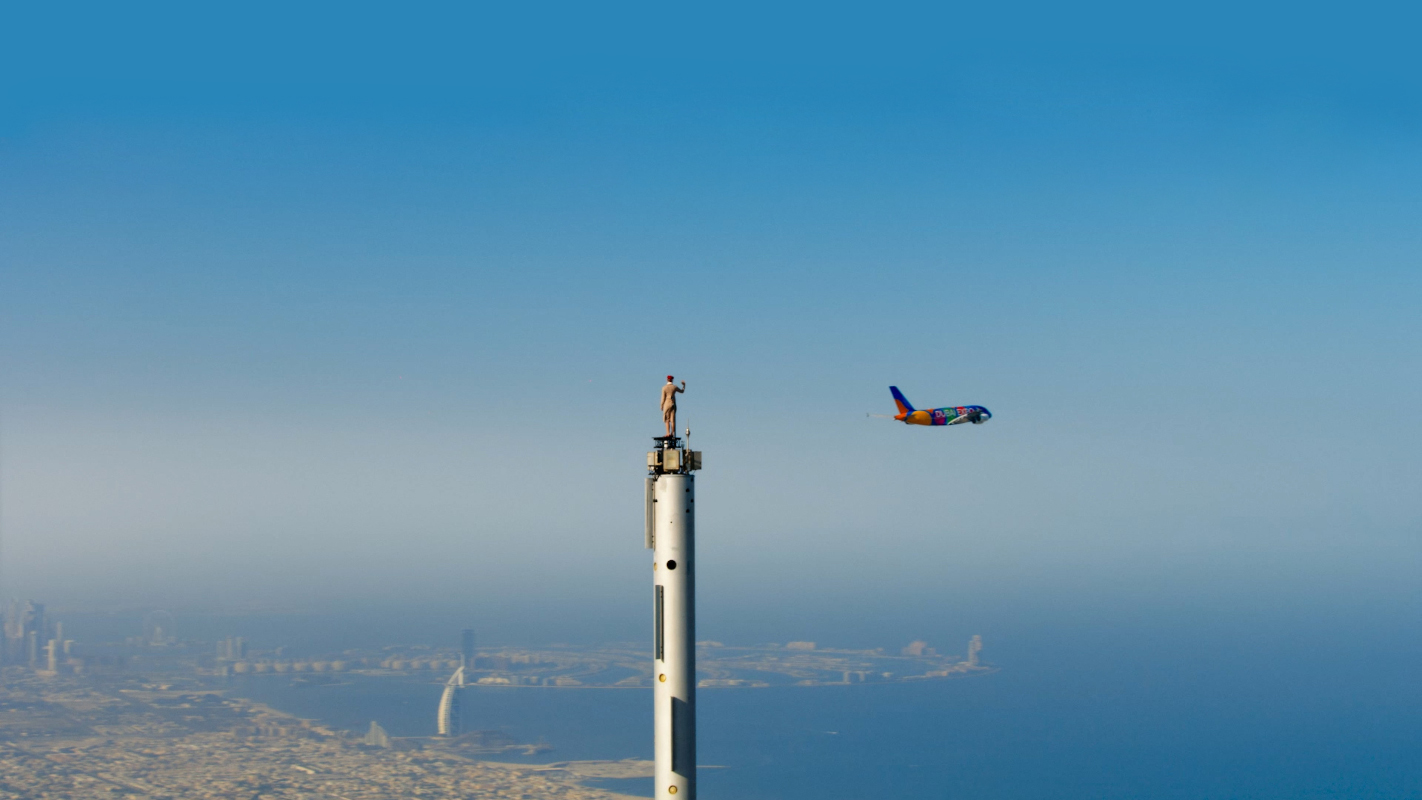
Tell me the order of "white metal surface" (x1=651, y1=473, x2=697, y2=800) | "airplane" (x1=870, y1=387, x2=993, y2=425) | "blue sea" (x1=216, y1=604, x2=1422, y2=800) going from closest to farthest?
"white metal surface" (x1=651, y1=473, x2=697, y2=800) < "airplane" (x1=870, y1=387, x2=993, y2=425) < "blue sea" (x1=216, y1=604, x2=1422, y2=800)

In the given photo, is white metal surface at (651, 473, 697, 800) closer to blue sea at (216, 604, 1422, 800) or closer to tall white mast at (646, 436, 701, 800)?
tall white mast at (646, 436, 701, 800)

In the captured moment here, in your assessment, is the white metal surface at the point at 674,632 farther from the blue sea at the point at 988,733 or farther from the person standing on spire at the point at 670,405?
the blue sea at the point at 988,733

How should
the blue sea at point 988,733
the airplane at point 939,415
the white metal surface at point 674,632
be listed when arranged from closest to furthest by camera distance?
the white metal surface at point 674,632
the airplane at point 939,415
the blue sea at point 988,733

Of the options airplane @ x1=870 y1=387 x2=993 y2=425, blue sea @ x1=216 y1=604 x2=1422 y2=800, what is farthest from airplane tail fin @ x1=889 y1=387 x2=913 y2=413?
blue sea @ x1=216 y1=604 x2=1422 y2=800

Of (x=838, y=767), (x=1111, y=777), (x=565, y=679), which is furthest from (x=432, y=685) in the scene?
(x=1111, y=777)

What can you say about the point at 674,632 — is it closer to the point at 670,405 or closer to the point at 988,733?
the point at 670,405

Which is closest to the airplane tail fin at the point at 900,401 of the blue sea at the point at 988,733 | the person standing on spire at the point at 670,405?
the person standing on spire at the point at 670,405
